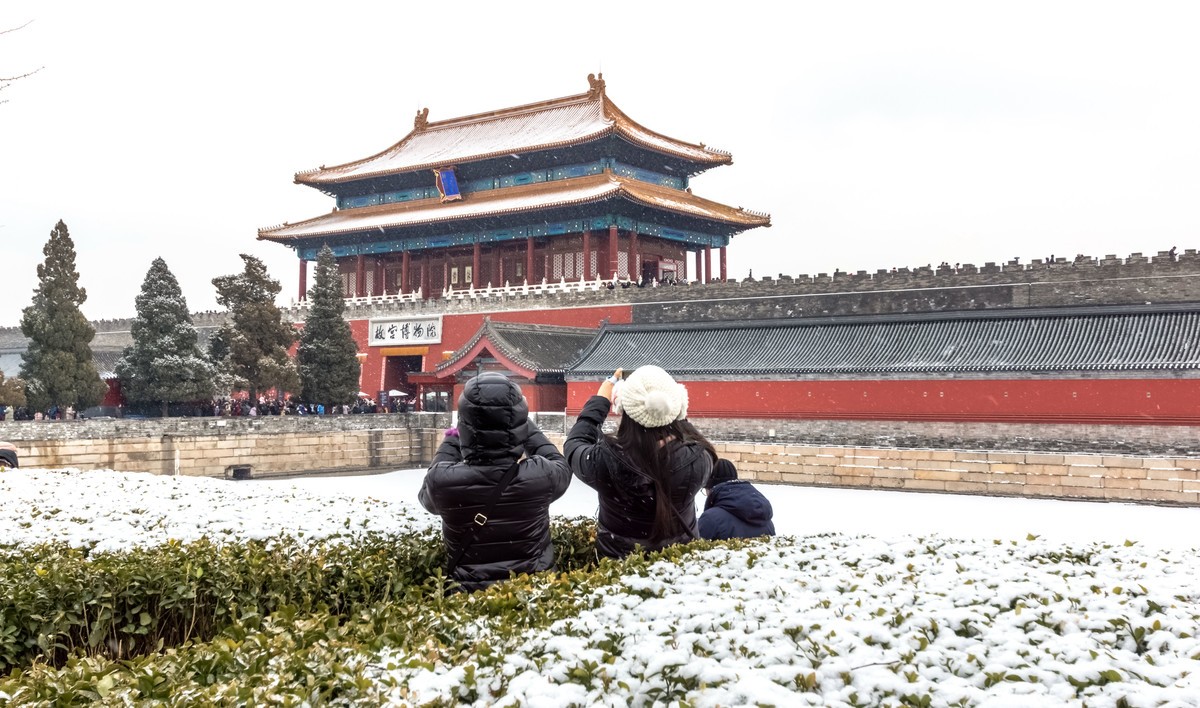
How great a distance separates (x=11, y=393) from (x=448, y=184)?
18.3m

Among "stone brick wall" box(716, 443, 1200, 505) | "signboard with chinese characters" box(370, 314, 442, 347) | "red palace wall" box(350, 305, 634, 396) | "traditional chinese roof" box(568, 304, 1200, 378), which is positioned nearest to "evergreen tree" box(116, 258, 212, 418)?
"red palace wall" box(350, 305, 634, 396)

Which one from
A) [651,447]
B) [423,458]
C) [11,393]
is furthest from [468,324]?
[651,447]

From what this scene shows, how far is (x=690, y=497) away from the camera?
5230mm

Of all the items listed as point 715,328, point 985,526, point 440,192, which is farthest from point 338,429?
point 985,526

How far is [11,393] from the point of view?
23250 millimetres

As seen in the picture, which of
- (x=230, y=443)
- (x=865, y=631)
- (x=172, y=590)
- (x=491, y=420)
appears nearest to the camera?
(x=865, y=631)

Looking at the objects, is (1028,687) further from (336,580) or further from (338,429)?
(338,429)

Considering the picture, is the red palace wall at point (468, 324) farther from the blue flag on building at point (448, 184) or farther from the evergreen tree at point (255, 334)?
the blue flag on building at point (448, 184)

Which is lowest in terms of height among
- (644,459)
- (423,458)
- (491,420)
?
(423,458)

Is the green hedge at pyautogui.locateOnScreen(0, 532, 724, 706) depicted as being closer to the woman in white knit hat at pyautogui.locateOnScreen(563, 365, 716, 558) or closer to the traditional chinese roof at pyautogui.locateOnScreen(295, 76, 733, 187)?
the woman in white knit hat at pyautogui.locateOnScreen(563, 365, 716, 558)

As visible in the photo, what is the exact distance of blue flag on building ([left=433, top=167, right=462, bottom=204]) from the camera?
123 feet

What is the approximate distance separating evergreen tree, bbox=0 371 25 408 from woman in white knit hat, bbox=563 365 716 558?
894 inches

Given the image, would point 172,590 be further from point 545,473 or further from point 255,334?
point 255,334

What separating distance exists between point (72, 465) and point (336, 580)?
63.9 ft
